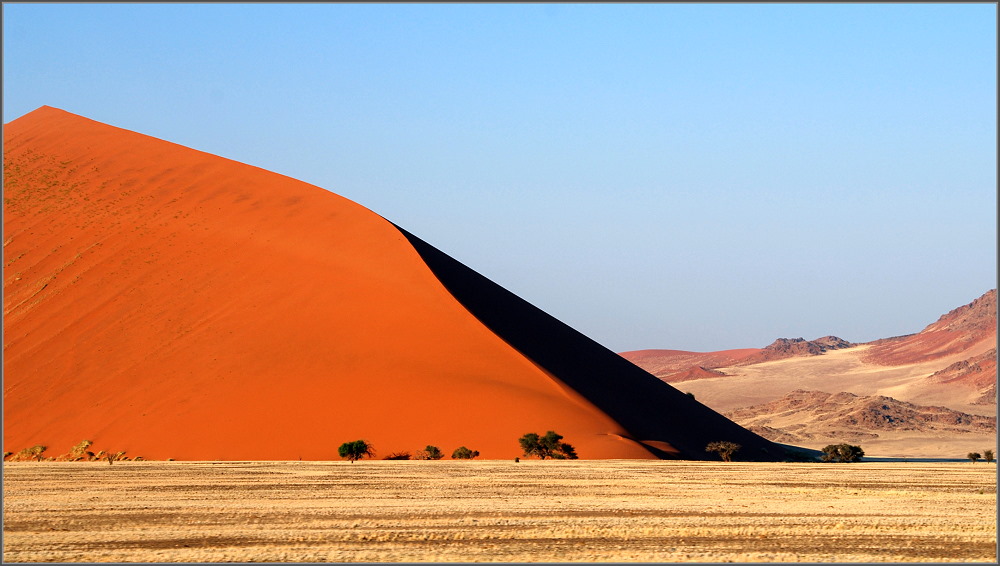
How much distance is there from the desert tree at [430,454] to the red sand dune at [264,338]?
614 mm

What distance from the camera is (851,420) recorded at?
83.4 metres

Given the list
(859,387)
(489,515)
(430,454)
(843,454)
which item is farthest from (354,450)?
(859,387)

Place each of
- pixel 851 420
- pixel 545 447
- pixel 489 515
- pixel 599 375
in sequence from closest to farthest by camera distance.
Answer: pixel 489 515, pixel 545 447, pixel 599 375, pixel 851 420

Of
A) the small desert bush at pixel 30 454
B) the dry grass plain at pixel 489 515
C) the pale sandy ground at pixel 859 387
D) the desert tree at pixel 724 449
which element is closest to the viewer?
the dry grass plain at pixel 489 515

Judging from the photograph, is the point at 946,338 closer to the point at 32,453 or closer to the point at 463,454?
the point at 463,454

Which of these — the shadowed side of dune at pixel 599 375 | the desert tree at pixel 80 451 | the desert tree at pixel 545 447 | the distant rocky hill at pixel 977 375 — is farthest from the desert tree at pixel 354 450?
the distant rocky hill at pixel 977 375

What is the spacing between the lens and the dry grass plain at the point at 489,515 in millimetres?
14273

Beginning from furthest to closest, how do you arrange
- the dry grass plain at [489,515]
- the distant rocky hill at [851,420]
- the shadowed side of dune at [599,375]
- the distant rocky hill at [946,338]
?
the distant rocky hill at [946,338] → the distant rocky hill at [851,420] → the shadowed side of dune at [599,375] → the dry grass plain at [489,515]

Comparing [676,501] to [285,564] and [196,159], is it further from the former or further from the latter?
[196,159]

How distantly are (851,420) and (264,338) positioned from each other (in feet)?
179

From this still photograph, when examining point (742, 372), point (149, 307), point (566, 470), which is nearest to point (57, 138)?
point (149, 307)

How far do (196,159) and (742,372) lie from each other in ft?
305

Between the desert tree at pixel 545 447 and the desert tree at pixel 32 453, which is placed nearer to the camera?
the desert tree at pixel 32 453

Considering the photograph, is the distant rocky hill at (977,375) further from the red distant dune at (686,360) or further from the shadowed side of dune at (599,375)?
the red distant dune at (686,360)
